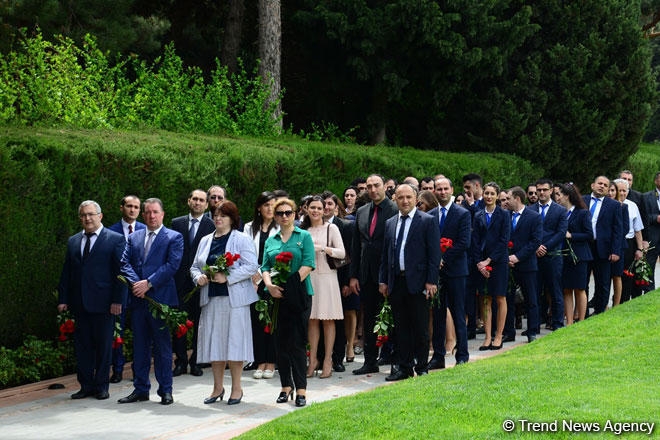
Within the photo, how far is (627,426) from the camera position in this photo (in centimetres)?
784

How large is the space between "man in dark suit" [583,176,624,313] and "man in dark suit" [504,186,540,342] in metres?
2.17

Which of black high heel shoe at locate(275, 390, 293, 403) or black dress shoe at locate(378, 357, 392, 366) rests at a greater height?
black dress shoe at locate(378, 357, 392, 366)

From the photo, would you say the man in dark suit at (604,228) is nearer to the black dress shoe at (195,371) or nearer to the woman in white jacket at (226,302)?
the black dress shoe at (195,371)

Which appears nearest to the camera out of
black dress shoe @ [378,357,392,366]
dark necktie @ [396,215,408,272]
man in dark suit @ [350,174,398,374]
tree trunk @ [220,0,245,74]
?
dark necktie @ [396,215,408,272]

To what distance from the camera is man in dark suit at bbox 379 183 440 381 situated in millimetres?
11953

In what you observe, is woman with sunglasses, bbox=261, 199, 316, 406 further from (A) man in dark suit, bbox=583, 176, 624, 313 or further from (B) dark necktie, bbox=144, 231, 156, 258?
(A) man in dark suit, bbox=583, 176, 624, 313

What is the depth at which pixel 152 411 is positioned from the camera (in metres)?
10.7

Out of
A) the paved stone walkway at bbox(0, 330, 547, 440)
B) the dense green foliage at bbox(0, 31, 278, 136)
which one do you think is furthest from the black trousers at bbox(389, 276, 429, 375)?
the dense green foliage at bbox(0, 31, 278, 136)

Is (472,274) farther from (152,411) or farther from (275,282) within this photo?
(152,411)

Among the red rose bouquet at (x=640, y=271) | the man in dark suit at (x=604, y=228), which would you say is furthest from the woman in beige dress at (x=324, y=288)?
the red rose bouquet at (x=640, y=271)

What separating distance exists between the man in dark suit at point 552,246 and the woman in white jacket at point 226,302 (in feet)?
20.2

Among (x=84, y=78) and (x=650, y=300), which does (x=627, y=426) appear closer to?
(x=650, y=300)

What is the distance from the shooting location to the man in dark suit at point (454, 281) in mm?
12992

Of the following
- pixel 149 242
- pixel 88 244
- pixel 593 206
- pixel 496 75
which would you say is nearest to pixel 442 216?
pixel 149 242
